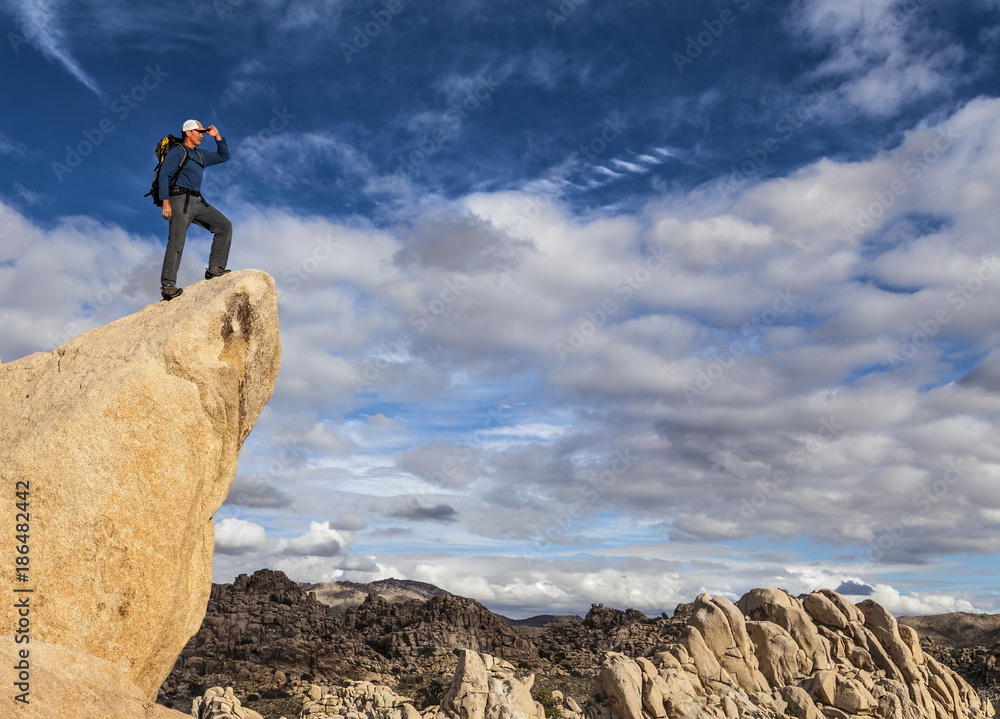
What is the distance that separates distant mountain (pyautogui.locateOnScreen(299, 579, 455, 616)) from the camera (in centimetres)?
12512

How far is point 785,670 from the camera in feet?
121

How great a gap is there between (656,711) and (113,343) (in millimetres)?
28011

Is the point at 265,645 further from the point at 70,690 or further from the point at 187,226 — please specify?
the point at 70,690

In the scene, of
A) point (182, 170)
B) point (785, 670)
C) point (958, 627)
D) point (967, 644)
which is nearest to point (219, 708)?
point (182, 170)

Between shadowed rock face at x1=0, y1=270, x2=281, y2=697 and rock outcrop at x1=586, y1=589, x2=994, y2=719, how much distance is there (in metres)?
25.5

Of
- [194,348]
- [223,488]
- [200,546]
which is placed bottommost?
[200,546]

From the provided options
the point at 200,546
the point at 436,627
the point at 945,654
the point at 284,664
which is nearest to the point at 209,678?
the point at 284,664

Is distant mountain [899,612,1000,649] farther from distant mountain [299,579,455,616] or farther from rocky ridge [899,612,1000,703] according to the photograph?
distant mountain [299,579,455,616]

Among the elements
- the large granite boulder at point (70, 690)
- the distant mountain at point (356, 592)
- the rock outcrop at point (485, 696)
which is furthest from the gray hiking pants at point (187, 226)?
the distant mountain at point (356, 592)

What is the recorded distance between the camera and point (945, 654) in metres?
72.2

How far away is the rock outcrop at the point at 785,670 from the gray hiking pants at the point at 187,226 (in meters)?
26.2

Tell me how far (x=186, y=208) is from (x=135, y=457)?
4616 millimetres

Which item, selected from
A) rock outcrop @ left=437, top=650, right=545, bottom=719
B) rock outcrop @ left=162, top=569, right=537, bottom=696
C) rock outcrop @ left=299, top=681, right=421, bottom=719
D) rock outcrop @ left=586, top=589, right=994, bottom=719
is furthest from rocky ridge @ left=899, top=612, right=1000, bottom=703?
rock outcrop @ left=299, top=681, right=421, bottom=719

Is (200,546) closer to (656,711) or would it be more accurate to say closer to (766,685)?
(656,711)
